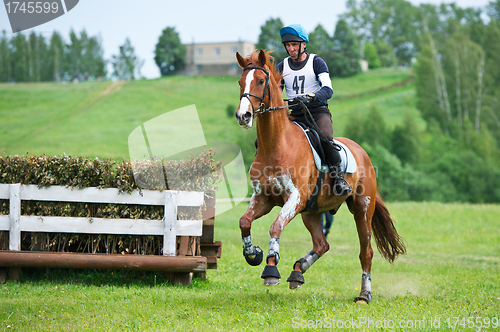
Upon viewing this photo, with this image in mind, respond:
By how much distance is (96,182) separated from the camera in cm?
682

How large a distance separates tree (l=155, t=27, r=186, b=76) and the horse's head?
215ft

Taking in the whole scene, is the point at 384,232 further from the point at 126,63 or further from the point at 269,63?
the point at 126,63

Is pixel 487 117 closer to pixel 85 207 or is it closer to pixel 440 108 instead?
pixel 440 108

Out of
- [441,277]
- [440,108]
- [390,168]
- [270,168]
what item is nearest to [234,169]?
[390,168]

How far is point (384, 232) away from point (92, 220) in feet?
15.7

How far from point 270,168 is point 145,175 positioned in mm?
2351

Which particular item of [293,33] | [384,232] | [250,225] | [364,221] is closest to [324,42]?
[384,232]

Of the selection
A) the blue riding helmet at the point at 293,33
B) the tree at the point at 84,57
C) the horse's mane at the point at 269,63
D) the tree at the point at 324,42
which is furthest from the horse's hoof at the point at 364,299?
the tree at the point at 84,57

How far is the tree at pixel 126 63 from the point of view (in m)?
79.8

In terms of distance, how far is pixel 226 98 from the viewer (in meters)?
63.8

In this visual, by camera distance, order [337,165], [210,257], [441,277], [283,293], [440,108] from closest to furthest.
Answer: [337,165]
[283,293]
[210,257]
[441,277]
[440,108]

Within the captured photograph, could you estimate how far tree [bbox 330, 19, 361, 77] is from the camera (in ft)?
212

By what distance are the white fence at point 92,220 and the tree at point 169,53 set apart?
211 feet

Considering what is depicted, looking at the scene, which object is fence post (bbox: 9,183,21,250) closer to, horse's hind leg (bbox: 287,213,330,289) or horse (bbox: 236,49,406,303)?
horse (bbox: 236,49,406,303)
